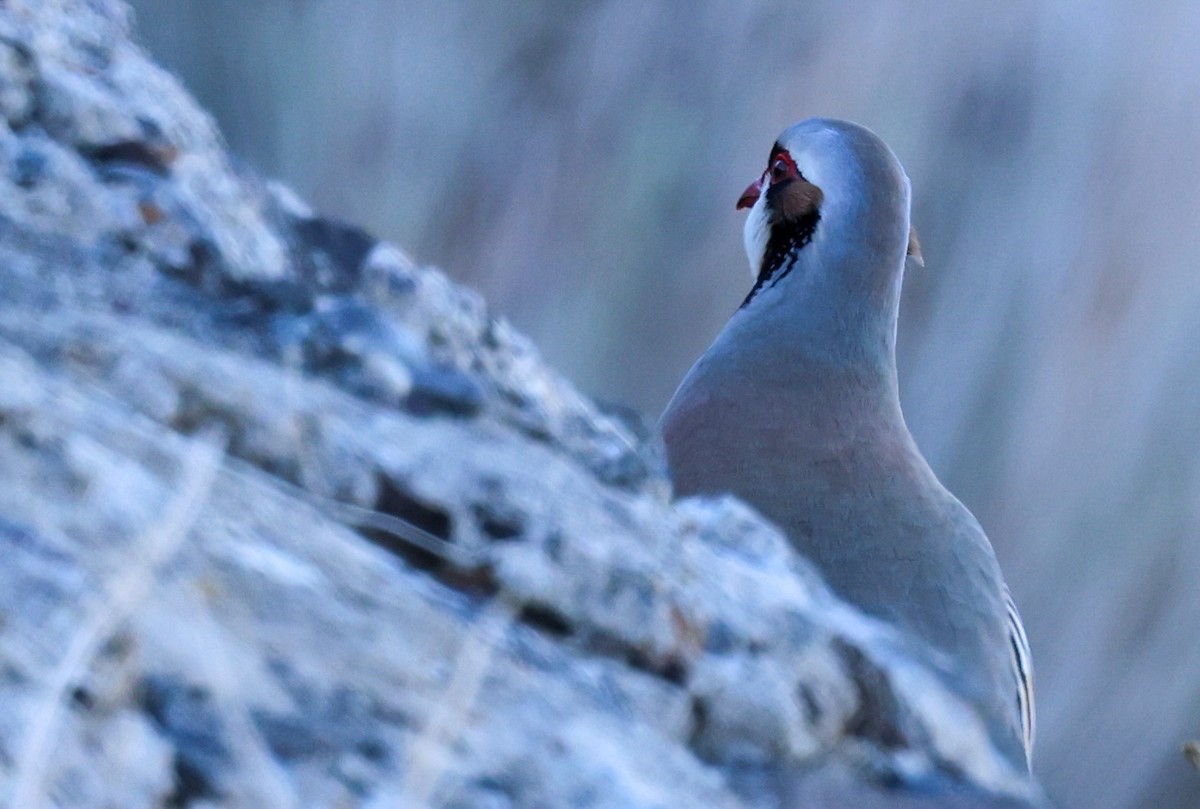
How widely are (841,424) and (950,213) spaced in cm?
118

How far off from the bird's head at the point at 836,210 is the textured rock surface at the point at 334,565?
39.6 inches

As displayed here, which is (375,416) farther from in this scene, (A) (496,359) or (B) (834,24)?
(B) (834,24)

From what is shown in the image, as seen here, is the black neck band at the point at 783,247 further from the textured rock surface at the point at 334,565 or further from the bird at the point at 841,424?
the textured rock surface at the point at 334,565

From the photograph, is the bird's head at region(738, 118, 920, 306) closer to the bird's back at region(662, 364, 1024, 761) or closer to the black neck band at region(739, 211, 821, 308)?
the black neck band at region(739, 211, 821, 308)

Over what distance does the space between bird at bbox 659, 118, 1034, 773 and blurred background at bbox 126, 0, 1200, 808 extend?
1.77 ft

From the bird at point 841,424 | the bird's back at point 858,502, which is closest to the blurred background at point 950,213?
the bird at point 841,424

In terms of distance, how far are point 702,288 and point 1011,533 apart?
35.1 inches

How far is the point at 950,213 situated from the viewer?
9.52 feet

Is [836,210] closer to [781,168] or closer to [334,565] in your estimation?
[781,168]

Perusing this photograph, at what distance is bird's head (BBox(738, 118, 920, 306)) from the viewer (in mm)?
2072

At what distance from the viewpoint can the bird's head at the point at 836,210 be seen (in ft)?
6.80

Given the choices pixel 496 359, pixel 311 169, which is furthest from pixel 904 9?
pixel 496 359

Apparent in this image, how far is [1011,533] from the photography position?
115 inches

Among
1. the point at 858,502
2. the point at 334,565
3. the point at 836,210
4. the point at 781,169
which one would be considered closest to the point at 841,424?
the point at 858,502
